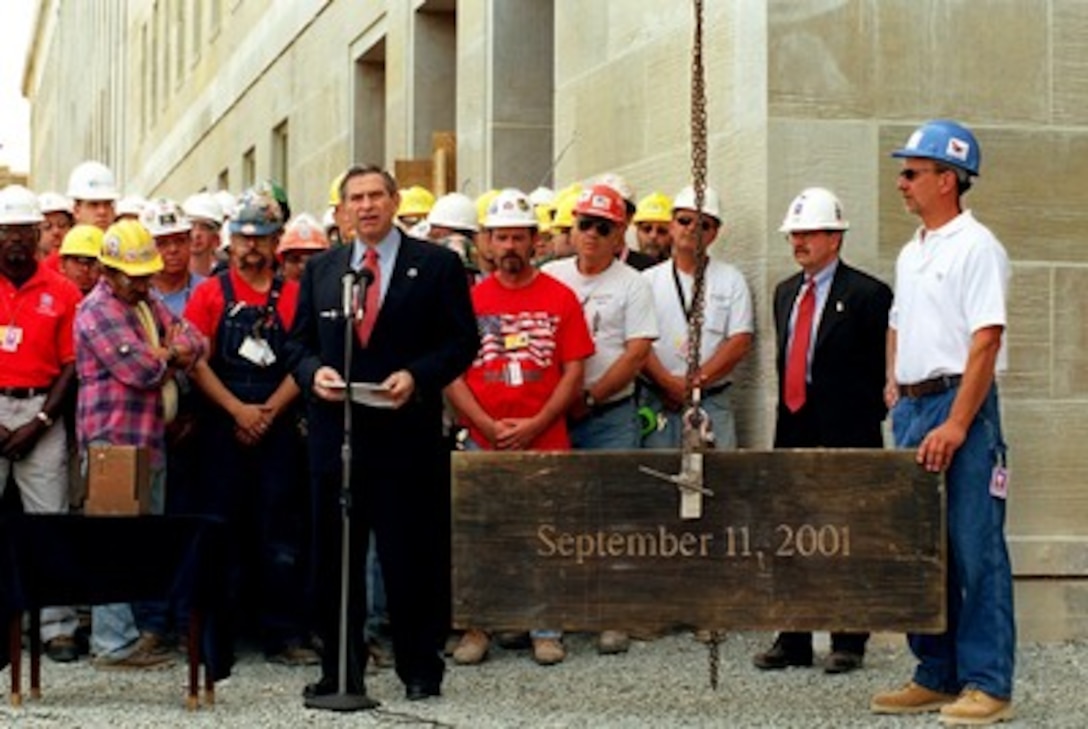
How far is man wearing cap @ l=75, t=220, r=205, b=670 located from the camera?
36.2 ft

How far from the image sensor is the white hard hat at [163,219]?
1199cm

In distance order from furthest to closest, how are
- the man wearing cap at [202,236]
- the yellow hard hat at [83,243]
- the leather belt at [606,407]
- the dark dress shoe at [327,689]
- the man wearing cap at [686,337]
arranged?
1. the man wearing cap at [202,236]
2. the yellow hard hat at [83,243]
3. the man wearing cap at [686,337]
4. the leather belt at [606,407]
5. the dark dress shoe at [327,689]

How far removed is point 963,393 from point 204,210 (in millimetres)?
5819

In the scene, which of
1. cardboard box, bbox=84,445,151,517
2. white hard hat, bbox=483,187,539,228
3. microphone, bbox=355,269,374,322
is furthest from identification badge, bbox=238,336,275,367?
microphone, bbox=355,269,374,322

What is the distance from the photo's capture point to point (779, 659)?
11.0m

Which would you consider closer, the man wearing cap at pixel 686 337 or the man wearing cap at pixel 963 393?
the man wearing cap at pixel 963 393

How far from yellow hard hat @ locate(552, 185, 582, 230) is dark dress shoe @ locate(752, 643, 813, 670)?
2.82m

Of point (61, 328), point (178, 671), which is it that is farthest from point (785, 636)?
point (61, 328)

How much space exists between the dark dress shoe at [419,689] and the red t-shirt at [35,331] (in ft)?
8.30

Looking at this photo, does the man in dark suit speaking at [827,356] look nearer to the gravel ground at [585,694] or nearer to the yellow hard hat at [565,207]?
the gravel ground at [585,694]

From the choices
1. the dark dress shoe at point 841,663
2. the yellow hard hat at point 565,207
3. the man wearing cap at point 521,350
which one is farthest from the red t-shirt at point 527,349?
the yellow hard hat at point 565,207

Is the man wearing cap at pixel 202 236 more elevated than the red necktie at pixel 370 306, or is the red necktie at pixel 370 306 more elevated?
the man wearing cap at pixel 202 236

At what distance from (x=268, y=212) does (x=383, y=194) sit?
1599 millimetres

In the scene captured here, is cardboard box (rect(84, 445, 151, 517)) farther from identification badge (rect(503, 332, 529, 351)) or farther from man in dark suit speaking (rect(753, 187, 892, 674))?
man in dark suit speaking (rect(753, 187, 892, 674))
